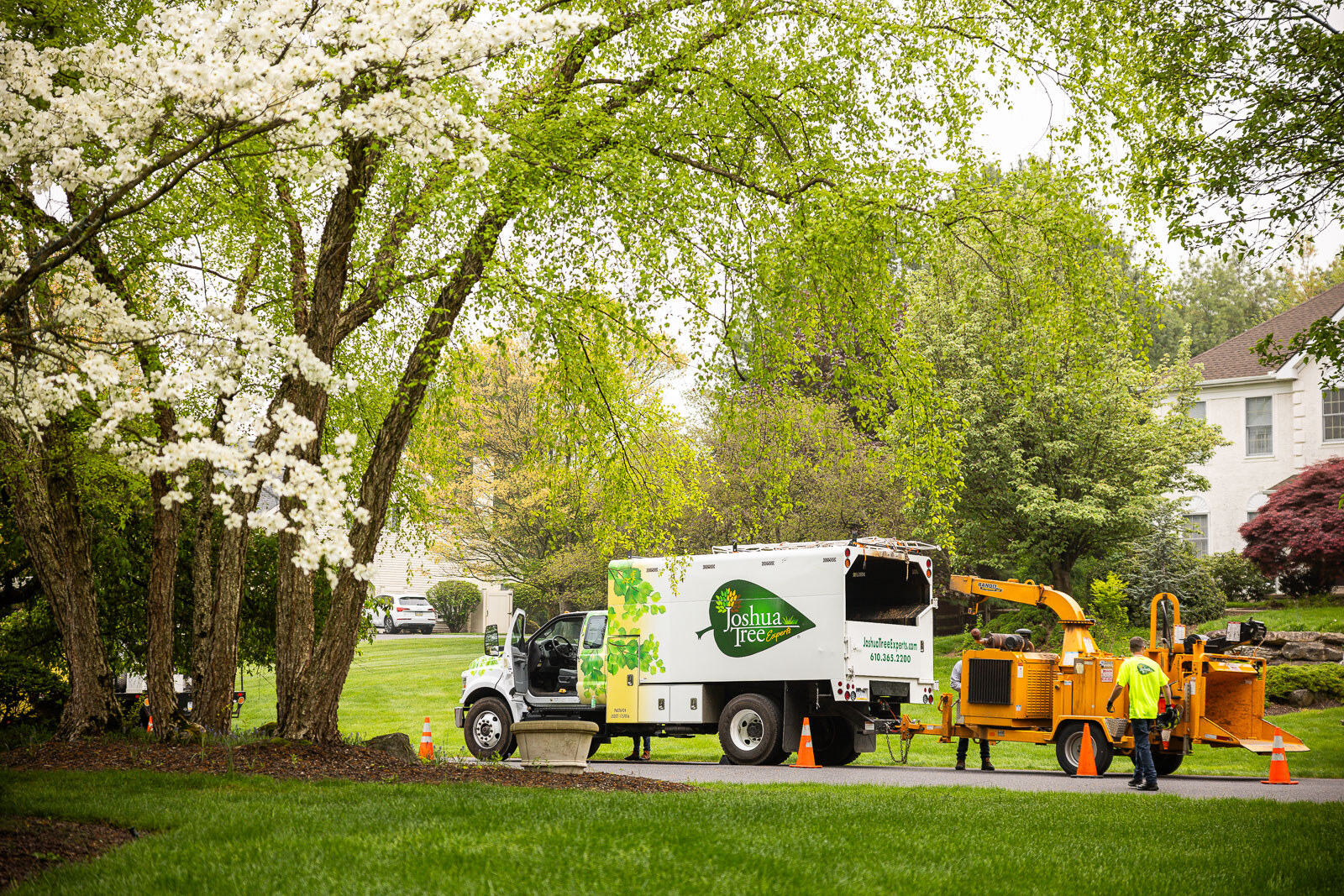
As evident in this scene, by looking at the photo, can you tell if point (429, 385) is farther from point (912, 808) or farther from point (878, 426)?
point (912, 808)

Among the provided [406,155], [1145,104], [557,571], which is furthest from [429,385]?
[557,571]

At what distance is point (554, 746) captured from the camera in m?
12.6

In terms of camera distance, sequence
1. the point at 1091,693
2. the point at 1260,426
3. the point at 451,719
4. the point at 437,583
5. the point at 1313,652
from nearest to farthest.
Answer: the point at 1091,693 → the point at 1313,652 → the point at 451,719 → the point at 1260,426 → the point at 437,583

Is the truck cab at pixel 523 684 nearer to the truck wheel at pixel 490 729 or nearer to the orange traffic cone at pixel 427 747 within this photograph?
the truck wheel at pixel 490 729

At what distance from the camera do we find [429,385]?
13.2m

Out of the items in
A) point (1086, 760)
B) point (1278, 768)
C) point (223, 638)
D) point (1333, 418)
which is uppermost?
point (1333, 418)

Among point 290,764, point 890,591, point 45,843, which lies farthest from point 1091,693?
point 45,843

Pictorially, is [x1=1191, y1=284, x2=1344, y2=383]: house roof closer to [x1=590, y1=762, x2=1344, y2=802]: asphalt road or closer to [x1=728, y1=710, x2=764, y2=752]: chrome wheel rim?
[x1=590, y1=762, x2=1344, y2=802]: asphalt road

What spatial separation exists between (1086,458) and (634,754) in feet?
50.8

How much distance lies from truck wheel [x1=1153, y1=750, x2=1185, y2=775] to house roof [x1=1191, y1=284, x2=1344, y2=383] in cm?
2279

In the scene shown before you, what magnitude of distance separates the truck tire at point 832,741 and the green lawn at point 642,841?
7.14m

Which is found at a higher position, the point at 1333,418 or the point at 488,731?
the point at 1333,418

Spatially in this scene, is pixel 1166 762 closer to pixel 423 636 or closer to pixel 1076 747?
pixel 1076 747

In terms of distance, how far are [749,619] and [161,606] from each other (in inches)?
317
